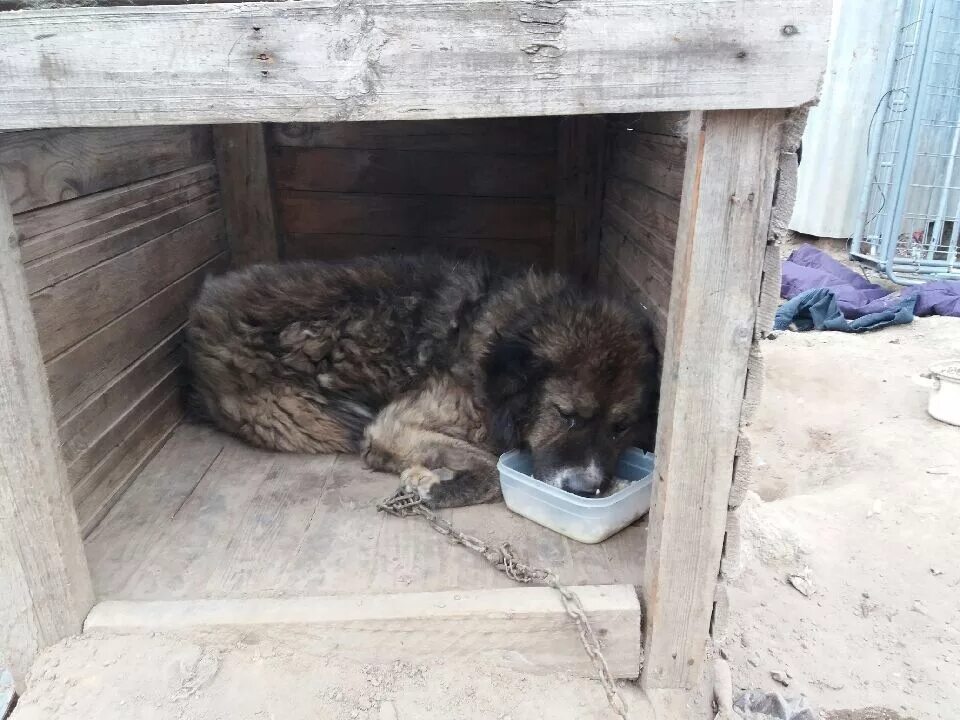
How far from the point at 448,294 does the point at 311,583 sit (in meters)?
1.46

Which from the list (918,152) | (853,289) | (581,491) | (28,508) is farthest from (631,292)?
(918,152)

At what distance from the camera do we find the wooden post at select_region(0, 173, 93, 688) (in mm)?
1821

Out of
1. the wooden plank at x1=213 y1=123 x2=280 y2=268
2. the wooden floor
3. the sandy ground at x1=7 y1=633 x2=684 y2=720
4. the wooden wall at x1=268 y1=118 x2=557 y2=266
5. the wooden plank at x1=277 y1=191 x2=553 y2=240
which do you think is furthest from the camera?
the wooden plank at x1=277 y1=191 x2=553 y2=240

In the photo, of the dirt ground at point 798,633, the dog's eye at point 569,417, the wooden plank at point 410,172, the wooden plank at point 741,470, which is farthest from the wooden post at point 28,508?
the wooden plank at point 410,172

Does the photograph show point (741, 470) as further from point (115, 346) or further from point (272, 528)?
point (115, 346)

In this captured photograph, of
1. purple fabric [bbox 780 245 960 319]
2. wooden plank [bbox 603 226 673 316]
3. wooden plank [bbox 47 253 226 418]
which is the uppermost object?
wooden plank [bbox 603 226 673 316]

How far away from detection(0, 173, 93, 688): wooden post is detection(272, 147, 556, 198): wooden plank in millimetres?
2602

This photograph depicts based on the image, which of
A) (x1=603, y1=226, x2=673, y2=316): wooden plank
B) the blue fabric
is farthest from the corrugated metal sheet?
(x1=603, y1=226, x2=673, y2=316): wooden plank

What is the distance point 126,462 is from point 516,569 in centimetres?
167

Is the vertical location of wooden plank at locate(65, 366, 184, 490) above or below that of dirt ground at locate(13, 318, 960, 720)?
above

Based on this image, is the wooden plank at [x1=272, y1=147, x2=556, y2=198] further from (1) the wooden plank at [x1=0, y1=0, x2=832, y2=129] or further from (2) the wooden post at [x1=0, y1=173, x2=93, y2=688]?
(1) the wooden plank at [x1=0, y1=0, x2=832, y2=129]

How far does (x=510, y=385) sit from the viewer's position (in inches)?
112

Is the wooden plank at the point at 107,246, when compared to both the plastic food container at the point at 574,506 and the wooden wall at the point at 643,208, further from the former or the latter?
the wooden wall at the point at 643,208

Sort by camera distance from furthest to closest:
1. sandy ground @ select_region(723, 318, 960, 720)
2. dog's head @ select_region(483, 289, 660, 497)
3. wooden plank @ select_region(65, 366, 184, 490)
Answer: dog's head @ select_region(483, 289, 660, 497) → sandy ground @ select_region(723, 318, 960, 720) → wooden plank @ select_region(65, 366, 184, 490)
